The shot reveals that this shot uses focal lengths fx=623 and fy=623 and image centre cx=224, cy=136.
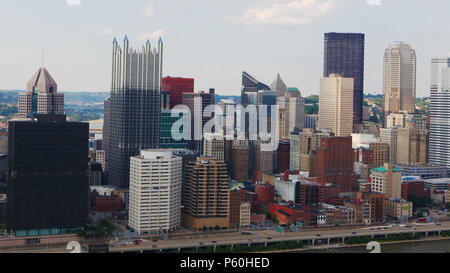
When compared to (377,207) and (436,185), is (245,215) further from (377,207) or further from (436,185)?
(436,185)

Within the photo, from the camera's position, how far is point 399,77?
A: 90.6 feet

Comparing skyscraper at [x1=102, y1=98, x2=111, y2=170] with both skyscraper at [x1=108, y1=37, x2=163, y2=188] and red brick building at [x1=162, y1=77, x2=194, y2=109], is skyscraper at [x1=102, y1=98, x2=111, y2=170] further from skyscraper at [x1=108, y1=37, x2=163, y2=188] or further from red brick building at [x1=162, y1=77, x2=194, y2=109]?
red brick building at [x1=162, y1=77, x2=194, y2=109]

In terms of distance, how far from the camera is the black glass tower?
933 centimetres

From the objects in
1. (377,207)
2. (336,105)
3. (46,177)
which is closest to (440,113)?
(336,105)

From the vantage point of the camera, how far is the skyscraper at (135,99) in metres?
13.9

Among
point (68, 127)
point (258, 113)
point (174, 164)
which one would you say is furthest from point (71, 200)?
point (258, 113)

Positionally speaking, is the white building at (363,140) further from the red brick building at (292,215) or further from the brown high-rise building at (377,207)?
the red brick building at (292,215)

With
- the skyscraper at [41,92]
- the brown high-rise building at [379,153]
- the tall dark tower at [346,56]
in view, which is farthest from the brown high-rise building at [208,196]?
the tall dark tower at [346,56]

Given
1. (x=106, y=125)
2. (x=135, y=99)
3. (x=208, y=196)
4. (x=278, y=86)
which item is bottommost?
(x=208, y=196)

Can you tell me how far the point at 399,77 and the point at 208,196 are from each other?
1901 cm

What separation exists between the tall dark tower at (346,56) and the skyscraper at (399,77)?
1289 mm

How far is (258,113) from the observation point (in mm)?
20969
